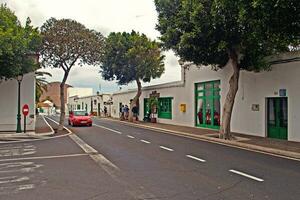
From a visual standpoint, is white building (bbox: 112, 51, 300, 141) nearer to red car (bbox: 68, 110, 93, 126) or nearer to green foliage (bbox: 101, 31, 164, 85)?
green foliage (bbox: 101, 31, 164, 85)

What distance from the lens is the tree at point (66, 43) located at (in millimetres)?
25109

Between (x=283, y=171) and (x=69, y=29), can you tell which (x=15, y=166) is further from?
(x=69, y=29)

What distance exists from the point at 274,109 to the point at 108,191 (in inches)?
543

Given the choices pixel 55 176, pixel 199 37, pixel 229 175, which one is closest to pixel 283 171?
pixel 229 175

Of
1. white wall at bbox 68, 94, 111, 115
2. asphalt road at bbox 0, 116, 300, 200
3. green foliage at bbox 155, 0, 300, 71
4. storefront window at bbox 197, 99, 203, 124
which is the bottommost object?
asphalt road at bbox 0, 116, 300, 200

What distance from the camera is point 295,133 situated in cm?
1708

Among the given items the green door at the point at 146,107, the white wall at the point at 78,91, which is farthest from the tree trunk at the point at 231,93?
the white wall at the point at 78,91

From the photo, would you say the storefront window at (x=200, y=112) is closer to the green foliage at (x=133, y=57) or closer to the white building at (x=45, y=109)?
the green foliage at (x=133, y=57)

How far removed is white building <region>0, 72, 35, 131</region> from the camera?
77.3 ft

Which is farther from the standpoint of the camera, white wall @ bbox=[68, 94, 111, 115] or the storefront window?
white wall @ bbox=[68, 94, 111, 115]

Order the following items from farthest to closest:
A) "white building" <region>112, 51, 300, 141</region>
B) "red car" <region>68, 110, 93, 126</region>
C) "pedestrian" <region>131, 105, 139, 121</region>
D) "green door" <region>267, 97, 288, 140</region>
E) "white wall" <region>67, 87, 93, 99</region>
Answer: "white wall" <region>67, 87, 93, 99</region> → "pedestrian" <region>131, 105, 139, 121</region> → "red car" <region>68, 110, 93, 126</region> → "green door" <region>267, 97, 288, 140</region> → "white building" <region>112, 51, 300, 141</region>

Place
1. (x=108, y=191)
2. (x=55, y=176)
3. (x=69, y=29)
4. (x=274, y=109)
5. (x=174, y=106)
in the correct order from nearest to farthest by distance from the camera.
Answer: (x=108, y=191), (x=55, y=176), (x=274, y=109), (x=69, y=29), (x=174, y=106)

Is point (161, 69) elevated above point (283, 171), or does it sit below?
above

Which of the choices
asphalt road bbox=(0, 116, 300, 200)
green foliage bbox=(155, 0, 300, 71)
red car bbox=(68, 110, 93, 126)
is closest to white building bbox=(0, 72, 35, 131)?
red car bbox=(68, 110, 93, 126)
